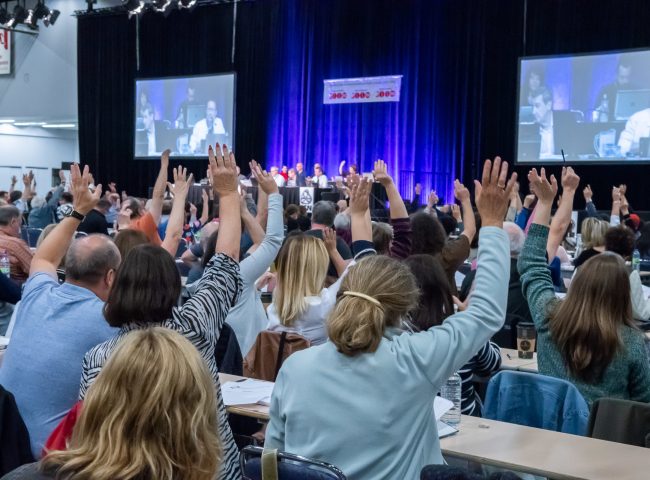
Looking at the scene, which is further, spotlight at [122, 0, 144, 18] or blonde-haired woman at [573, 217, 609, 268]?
spotlight at [122, 0, 144, 18]

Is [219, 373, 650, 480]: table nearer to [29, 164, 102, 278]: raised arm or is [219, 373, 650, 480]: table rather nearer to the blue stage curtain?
[29, 164, 102, 278]: raised arm

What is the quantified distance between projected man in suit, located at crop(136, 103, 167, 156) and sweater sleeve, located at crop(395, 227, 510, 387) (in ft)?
55.6

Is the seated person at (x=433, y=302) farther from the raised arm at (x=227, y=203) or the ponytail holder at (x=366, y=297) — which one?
the ponytail holder at (x=366, y=297)

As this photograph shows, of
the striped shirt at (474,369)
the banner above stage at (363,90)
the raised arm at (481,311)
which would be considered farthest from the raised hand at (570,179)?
the banner above stage at (363,90)

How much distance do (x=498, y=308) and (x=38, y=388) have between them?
5.07 feet

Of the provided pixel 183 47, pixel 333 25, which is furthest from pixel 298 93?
pixel 183 47

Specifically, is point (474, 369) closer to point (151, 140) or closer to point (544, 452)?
point (544, 452)

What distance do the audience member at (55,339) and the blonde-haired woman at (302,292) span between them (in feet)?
3.93

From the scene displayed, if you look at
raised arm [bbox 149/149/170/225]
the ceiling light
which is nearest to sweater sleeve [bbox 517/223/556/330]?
raised arm [bbox 149/149/170/225]

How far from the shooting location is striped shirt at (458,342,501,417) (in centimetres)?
331

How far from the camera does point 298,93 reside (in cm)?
1811

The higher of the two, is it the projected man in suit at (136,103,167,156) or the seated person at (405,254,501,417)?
the projected man in suit at (136,103,167,156)

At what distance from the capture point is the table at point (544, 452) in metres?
2.51

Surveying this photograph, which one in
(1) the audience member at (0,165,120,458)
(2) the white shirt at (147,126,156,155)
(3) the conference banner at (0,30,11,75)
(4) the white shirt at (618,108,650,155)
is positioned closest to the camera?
(1) the audience member at (0,165,120,458)
